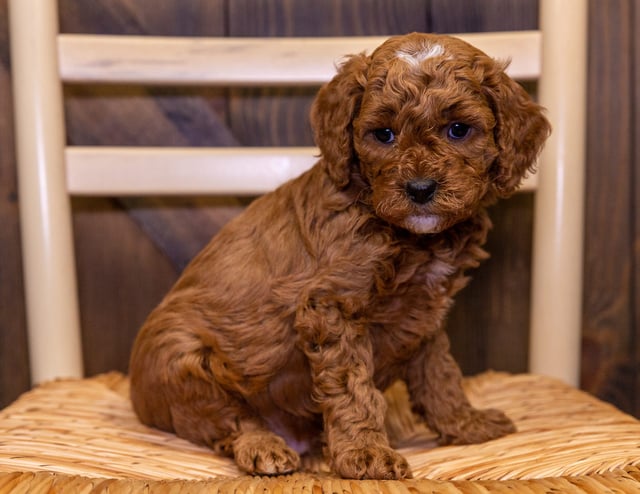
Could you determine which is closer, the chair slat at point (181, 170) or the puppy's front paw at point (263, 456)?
the puppy's front paw at point (263, 456)

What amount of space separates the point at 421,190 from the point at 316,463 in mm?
617

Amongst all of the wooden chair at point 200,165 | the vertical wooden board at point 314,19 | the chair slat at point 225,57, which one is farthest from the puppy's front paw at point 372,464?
the vertical wooden board at point 314,19

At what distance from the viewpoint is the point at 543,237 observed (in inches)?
72.5

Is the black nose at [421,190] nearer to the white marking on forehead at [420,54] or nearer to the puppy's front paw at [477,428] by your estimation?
the white marking on forehead at [420,54]

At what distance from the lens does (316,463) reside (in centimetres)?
148

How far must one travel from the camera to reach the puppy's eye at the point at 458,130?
4.32 feet

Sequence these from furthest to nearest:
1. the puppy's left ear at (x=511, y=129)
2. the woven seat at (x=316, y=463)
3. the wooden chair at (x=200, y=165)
A: the wooden chair at (x=200, y=165) → the puppy's left ear at (x=511, y=129) → the woven seat at (x=316, y=463)

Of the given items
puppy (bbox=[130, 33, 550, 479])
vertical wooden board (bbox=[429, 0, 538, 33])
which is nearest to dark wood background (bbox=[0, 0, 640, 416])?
vertical wooden board (bbox=[429, 0, 538, 33])

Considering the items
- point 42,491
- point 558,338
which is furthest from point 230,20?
point 42,491

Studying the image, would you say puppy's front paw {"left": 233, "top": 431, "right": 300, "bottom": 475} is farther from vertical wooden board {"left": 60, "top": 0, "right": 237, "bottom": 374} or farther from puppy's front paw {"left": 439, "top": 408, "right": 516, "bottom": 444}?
vertical wooden board {"left": 60, "top": 0, "right": 237, "bottom": 374}

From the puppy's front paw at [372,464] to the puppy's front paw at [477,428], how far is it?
266mm

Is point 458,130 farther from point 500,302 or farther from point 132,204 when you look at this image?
point 132,204

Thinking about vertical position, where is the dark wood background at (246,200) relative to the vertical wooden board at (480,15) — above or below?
below

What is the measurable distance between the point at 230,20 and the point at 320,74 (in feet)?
1.35
